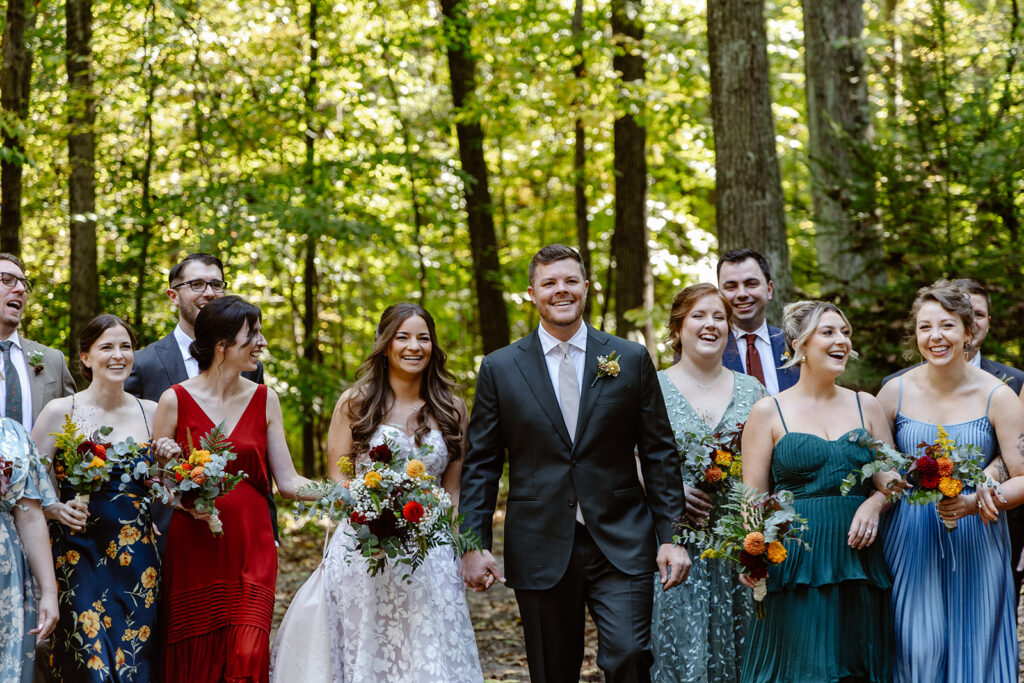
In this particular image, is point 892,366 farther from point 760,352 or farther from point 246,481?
point 246,481

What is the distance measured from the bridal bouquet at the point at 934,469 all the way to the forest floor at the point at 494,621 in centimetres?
280

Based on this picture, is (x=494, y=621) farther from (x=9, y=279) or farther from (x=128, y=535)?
(x=9, y=279)

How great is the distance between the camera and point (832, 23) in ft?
43.5

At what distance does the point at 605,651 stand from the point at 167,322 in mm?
10868

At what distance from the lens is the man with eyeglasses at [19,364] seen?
17.7ft

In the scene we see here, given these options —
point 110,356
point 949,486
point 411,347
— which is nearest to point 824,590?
point 949,486

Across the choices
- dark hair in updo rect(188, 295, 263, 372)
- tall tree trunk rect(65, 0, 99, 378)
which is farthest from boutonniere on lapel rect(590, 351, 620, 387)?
tall tree trunk rect(65, 0, 99, 378)

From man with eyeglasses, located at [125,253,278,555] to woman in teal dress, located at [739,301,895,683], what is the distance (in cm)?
281

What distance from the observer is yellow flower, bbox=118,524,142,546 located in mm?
5102

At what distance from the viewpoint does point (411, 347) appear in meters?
5.41

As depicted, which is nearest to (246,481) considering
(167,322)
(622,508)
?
(622,508)

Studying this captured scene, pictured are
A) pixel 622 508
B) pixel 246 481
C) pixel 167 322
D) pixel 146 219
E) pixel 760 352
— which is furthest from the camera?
pixel 167 322

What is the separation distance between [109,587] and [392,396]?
172cm

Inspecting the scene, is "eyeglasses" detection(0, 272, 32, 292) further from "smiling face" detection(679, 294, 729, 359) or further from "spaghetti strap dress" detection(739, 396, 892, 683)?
"spaghetti strap dress" detection(739, 396, 892, 683)
